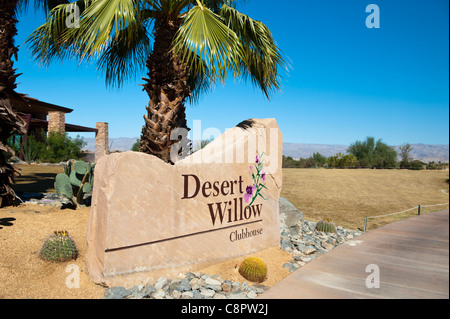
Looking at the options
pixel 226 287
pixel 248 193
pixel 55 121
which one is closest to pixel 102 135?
pixel 55 121

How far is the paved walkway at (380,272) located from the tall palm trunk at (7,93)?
5721mm

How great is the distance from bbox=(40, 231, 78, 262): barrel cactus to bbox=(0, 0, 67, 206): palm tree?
9.52 ft

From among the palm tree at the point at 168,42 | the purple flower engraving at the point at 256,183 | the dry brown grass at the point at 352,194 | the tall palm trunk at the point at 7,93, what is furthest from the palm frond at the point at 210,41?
the dry brown grass at the point at 352,194

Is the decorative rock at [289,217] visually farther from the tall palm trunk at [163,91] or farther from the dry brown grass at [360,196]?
the tall palm trunk at [163,91]

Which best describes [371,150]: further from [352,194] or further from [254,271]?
[254,271]

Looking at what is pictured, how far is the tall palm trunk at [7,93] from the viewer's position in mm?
6293

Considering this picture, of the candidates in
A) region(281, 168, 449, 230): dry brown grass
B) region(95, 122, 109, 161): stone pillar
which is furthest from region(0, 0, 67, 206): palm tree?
region(95, 122, 109, 161): stone pillar

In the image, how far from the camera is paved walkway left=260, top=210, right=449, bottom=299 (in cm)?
364

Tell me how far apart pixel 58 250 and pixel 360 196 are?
1324 cm

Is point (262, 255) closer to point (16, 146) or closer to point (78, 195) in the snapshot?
point (78, 195)

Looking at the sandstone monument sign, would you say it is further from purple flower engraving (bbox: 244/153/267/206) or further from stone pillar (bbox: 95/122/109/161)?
stone pillar (bbox: 95/122/109/161)

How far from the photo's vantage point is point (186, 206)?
14.9ft

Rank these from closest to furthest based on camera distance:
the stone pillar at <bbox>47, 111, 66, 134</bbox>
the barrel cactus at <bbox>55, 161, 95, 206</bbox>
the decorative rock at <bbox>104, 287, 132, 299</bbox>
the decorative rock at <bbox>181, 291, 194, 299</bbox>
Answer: the decorative rock at <bbox>104, 287, 132, 299</bbox> → the decorative rock at <bbox>181, 291, 194, 299</bbox> → the barrel cactus at <bbox>55, 161, 95, 206</bbox> → the stone pillar at <bbox>47, 111, 66, 134</bbox>
